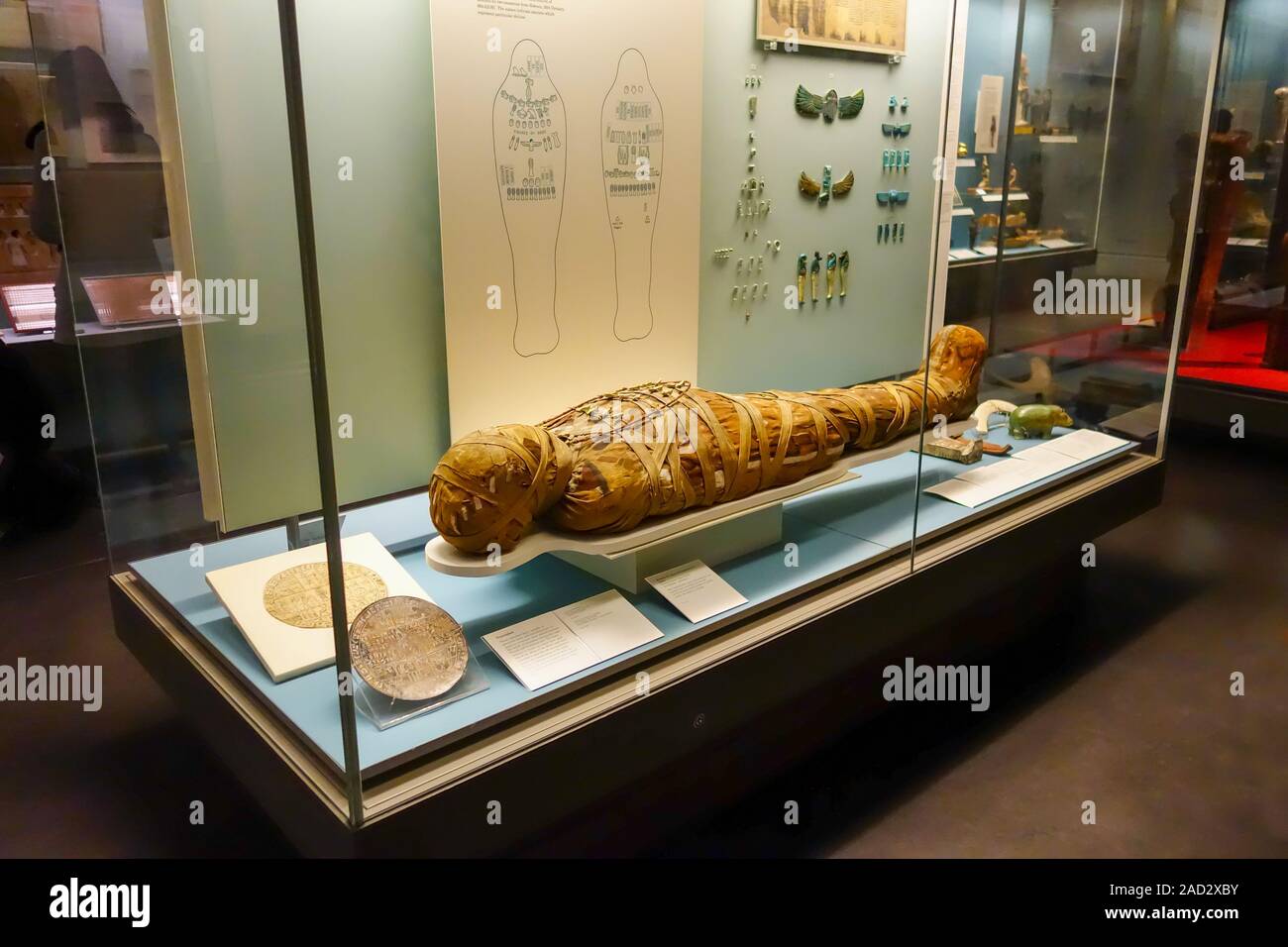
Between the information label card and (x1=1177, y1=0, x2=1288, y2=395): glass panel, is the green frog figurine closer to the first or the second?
the information label card

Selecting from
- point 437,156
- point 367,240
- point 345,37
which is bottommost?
point 367,240

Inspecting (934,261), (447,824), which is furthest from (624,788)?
(934,261)

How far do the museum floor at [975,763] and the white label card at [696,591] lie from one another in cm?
57

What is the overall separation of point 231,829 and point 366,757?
960 mm

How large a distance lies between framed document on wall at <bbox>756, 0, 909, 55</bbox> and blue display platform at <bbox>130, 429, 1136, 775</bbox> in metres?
1.35

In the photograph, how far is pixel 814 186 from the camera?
324 centimetres

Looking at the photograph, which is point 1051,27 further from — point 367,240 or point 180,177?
point 180,177

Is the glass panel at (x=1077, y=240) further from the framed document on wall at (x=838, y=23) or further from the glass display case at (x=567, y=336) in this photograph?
the framed document on wall at (x=838, y=23)

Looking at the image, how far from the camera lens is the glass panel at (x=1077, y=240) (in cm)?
312

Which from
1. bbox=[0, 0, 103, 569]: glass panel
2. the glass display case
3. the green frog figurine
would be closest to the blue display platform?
the glass display case

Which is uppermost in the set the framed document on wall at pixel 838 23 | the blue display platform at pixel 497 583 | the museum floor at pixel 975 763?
the framed document on wall at pixel 838 23

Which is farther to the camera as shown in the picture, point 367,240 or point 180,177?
point 367,240

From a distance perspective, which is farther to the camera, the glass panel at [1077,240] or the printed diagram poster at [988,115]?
the glass panel at [1077,240]

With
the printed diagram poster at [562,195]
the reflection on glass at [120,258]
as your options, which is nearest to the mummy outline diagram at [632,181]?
the printed diagram poster at [562,195]
